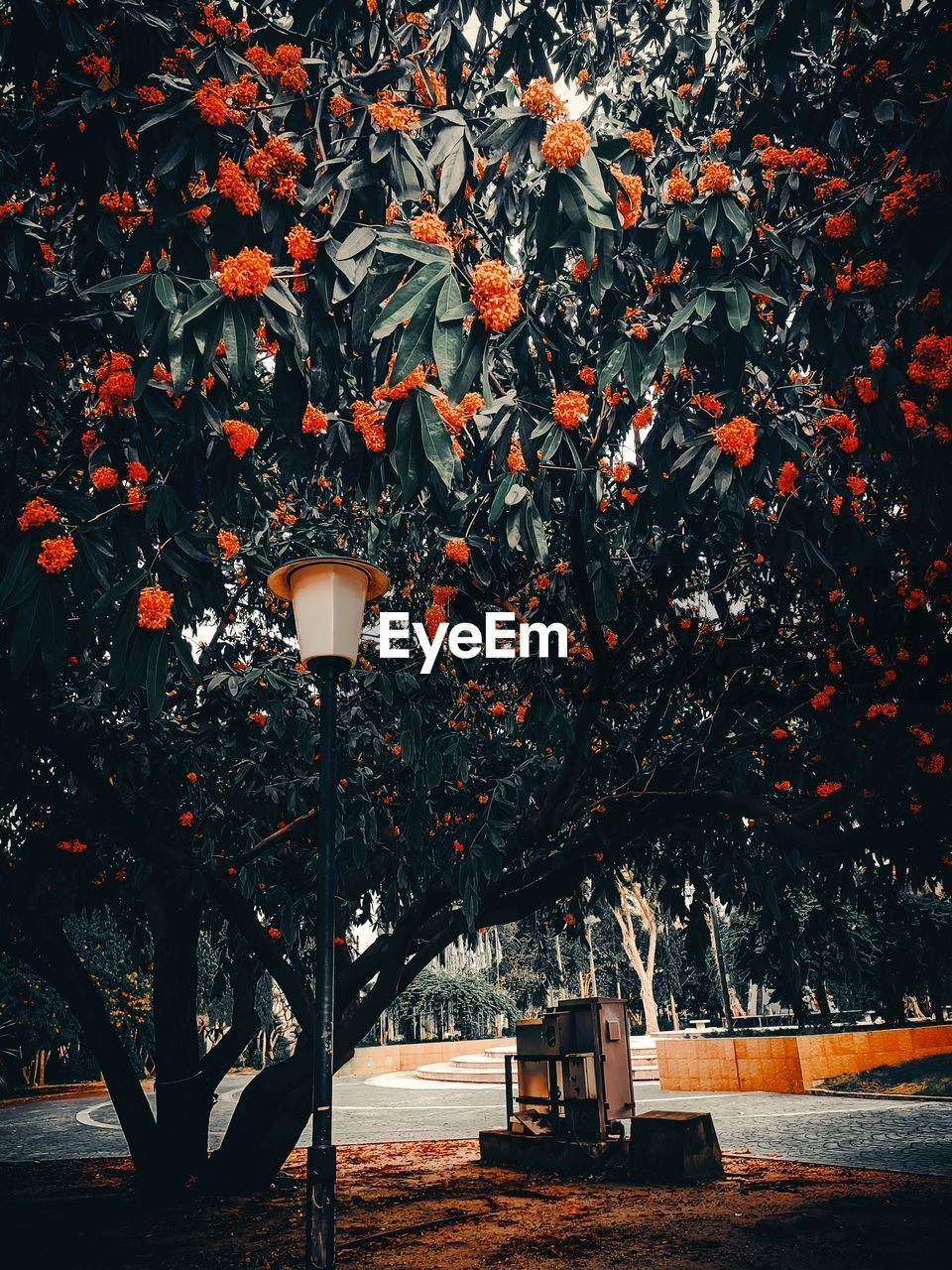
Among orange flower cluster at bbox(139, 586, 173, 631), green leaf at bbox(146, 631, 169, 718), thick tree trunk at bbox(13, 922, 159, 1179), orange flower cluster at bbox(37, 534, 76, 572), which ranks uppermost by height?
orange flower cluster at bbox(37, 534, 76, 572)

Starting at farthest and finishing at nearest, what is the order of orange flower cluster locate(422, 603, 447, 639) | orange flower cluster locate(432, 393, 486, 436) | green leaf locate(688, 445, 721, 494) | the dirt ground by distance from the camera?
the dirt ground
orange flower cluster locate(422, 603, 447, 639)
green leaf locate(688, 445, 721, 494)
orange flower cluster locate(432, 393, 486, 436)

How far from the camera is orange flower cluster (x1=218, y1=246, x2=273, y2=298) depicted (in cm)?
275

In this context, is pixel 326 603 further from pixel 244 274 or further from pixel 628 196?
pixel 628 196

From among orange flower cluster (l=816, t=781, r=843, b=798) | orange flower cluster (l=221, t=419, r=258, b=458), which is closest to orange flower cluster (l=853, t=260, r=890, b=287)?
Answer: orange flower cluster (l=221, t=419, r=258, b=458)

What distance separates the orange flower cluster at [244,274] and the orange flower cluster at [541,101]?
3.17 ft

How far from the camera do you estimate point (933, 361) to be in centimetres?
341

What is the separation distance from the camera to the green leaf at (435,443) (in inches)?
104

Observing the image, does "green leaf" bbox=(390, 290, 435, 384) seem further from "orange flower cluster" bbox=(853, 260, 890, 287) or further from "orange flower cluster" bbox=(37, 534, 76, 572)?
"orange flower cluster" bbox=(853, 260, 890, 287)

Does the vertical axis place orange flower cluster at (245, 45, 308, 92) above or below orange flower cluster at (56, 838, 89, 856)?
above

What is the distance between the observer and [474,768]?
7.34 meters

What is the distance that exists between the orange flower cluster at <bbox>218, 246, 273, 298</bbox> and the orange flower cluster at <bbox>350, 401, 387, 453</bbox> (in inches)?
30.8

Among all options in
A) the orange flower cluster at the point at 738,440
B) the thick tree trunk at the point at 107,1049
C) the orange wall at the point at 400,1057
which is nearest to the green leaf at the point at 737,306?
the orange flower cluster at the point at 738,440

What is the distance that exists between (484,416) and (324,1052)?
2.52 m

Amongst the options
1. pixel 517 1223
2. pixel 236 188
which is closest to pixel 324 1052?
pixel 236 188
